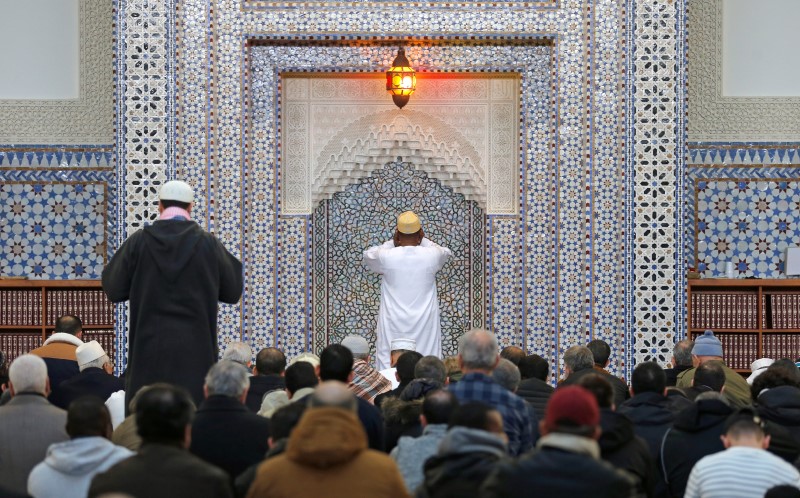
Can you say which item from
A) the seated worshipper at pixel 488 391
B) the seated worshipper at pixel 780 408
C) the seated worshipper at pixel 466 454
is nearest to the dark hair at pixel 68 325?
the seated worshipper at pixel 488 391

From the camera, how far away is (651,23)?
10.7 meters

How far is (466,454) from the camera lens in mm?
4328

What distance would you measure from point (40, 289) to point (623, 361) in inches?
199

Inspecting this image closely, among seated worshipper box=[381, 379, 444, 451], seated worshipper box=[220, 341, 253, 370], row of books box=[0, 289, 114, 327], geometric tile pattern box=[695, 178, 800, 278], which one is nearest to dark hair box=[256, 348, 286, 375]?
seated worshipper box=[220, 341, 253, 370]

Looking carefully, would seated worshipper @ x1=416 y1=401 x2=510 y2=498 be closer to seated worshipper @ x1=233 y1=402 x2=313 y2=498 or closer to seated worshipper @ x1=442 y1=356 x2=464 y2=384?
seated worshipper @ x1=233 y1=402 x2=313 y2=498

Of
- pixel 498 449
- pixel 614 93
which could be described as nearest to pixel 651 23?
pixel 614 93

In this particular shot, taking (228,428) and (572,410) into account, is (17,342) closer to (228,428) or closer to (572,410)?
(228,428)

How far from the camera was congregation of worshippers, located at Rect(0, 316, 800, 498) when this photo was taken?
3895 millimetres

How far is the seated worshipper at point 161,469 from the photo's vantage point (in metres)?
4.16

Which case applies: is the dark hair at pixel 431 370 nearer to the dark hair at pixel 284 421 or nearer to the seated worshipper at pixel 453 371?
the seated worshipper at pixel 453 371

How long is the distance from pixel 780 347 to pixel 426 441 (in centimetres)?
718

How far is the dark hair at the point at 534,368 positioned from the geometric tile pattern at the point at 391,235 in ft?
12.3

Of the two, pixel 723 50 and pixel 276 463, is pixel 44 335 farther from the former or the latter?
pixel 276 463

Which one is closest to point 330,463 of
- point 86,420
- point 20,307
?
point 86,420
